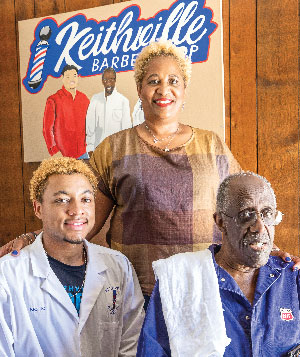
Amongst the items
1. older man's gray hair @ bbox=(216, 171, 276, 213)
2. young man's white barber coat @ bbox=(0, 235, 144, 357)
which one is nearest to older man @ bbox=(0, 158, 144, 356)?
→ young man's white barber coat @ bbox=(0, 235, 144, 357)

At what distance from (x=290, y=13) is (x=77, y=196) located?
1.36m

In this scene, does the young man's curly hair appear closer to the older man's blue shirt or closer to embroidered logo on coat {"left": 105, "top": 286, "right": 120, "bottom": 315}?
embroidered logo on coat {"left": 105, "top": 286, "right": 120, "bottom": 315}

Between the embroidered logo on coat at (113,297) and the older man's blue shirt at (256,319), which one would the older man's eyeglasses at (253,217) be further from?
the embroidered logo on coat at (113,297)

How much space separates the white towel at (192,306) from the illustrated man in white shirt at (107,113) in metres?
1.28

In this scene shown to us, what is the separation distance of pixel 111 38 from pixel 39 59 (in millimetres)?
503

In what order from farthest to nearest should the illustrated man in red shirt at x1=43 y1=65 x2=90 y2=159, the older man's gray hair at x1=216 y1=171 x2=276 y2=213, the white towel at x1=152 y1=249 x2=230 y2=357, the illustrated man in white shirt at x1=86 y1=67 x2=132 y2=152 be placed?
the illustrated man in red shirt at x1=43 y1=65 x2=90 y2=159, the illustrated man in white shirt at x1=86 y1=67 x2=132 y2=152, the older man's gray hair at x1=216 y1=171 x2=276 y2=213, the white towel at x1=152 y1=249 x2=230 y2=357

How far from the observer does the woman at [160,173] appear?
171 cm

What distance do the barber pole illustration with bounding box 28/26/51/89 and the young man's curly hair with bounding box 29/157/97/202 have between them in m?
1.12

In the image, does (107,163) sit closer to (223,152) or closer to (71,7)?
(223,152)

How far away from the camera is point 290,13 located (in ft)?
6.79

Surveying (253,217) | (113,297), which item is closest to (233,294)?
(253,217)

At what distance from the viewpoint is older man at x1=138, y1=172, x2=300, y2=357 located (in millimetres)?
1199

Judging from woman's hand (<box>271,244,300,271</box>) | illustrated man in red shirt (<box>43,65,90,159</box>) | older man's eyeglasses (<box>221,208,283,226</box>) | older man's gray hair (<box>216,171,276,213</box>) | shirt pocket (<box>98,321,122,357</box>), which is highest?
illustrated man in red shirt (<box>43,65,90,159</box>)

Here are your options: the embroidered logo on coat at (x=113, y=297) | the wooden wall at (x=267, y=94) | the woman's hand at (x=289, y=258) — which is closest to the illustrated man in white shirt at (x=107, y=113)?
the wooden wall at (x=267, y=94)
